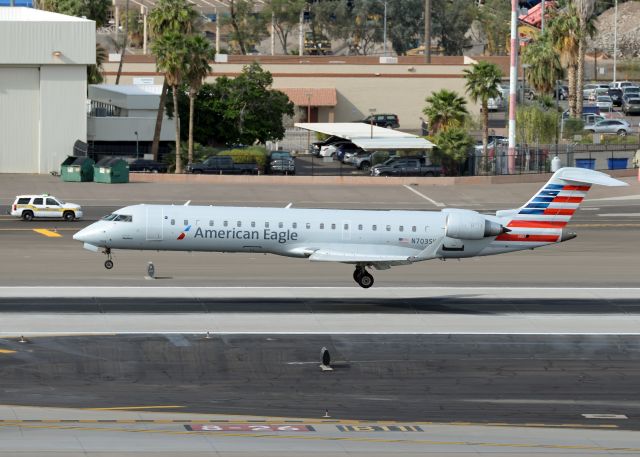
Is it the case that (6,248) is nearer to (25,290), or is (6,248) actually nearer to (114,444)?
(25,290)

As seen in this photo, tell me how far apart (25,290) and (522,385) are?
872 inches

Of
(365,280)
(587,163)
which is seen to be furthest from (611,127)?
(365,280)

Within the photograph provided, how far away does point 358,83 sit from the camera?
12669cm

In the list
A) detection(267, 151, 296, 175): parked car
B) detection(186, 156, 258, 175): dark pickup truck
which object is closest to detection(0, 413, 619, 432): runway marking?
detection(186, 156, 258, 175): dark pickup truck

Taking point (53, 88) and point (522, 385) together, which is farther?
point (53, 88)

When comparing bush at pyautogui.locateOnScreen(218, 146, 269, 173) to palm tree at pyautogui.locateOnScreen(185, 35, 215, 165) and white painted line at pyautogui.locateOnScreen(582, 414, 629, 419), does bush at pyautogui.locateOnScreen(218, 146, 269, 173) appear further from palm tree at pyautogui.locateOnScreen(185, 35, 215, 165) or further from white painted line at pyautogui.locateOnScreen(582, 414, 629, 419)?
white painted line at pyautogui.locateOnScreen(582, 414, 629, 419)

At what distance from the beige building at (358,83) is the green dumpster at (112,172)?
38.5m

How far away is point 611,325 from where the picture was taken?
44781mm

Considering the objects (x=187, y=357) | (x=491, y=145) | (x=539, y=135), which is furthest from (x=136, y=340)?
(x=539, y=135)

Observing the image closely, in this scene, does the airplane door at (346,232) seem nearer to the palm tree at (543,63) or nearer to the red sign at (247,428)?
the red sign at (247,428)

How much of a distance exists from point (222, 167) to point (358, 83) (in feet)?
130

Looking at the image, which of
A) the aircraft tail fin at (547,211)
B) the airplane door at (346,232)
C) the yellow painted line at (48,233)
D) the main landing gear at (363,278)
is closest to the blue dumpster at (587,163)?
the yellow painted line at (48,233)

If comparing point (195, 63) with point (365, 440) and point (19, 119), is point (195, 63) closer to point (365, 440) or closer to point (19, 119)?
point (19, 119)

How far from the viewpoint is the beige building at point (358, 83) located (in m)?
125
